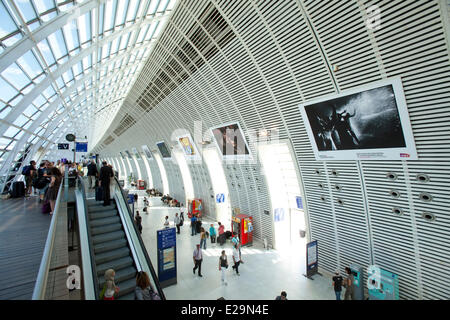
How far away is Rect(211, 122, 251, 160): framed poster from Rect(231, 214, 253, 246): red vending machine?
157 inches

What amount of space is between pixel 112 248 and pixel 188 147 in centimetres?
1307

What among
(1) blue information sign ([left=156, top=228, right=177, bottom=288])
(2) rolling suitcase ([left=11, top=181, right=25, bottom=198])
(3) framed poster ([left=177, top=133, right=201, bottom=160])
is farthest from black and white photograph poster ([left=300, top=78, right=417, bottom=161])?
(2) rolling suitcase ([left=11, top=181, right=25, bottom=198])

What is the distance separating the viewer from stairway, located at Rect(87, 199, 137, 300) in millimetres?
5894

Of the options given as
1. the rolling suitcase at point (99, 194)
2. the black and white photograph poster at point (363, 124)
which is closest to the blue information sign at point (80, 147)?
the rolling suitcase at point (99, 194)

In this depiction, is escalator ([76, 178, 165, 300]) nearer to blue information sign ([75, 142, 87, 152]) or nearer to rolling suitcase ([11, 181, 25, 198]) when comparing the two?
rolling suitcase ([11, 181, 25, 198])

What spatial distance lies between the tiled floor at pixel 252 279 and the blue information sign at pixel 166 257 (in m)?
0.37

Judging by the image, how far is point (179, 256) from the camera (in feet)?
40.7

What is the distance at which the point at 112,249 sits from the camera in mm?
6617

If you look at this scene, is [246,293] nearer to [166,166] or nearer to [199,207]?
[199,207]

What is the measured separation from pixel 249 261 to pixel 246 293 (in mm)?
3053

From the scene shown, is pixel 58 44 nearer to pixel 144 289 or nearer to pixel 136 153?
pixel 144 289

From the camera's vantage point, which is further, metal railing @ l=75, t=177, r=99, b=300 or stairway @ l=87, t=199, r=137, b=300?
stairway @ l=87, t=199, r=137, b=300

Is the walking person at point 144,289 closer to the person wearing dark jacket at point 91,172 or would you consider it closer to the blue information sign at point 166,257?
the blue information sign at point 166,257
